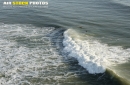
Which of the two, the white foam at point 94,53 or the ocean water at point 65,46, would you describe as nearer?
the ocean water at point 65,46

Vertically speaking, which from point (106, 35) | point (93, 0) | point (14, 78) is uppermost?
point (93, 0)

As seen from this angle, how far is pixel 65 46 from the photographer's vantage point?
20.8 meters

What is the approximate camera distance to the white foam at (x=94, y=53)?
54.9 feet

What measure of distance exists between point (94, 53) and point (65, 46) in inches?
124

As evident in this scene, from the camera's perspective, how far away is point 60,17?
3019 centimetres

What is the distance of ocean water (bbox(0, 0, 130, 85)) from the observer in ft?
51.0

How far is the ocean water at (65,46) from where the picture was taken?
1555 cm

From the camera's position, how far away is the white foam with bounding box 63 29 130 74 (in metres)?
16.7

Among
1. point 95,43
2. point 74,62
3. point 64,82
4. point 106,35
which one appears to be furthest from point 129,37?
point 64,82

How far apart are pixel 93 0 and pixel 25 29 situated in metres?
18.5

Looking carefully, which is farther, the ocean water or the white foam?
the white foam

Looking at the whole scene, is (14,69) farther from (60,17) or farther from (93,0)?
(93,0)

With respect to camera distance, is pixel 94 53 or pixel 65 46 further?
pixel 65 46

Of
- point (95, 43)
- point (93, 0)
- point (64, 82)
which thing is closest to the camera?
point (64, 82)
